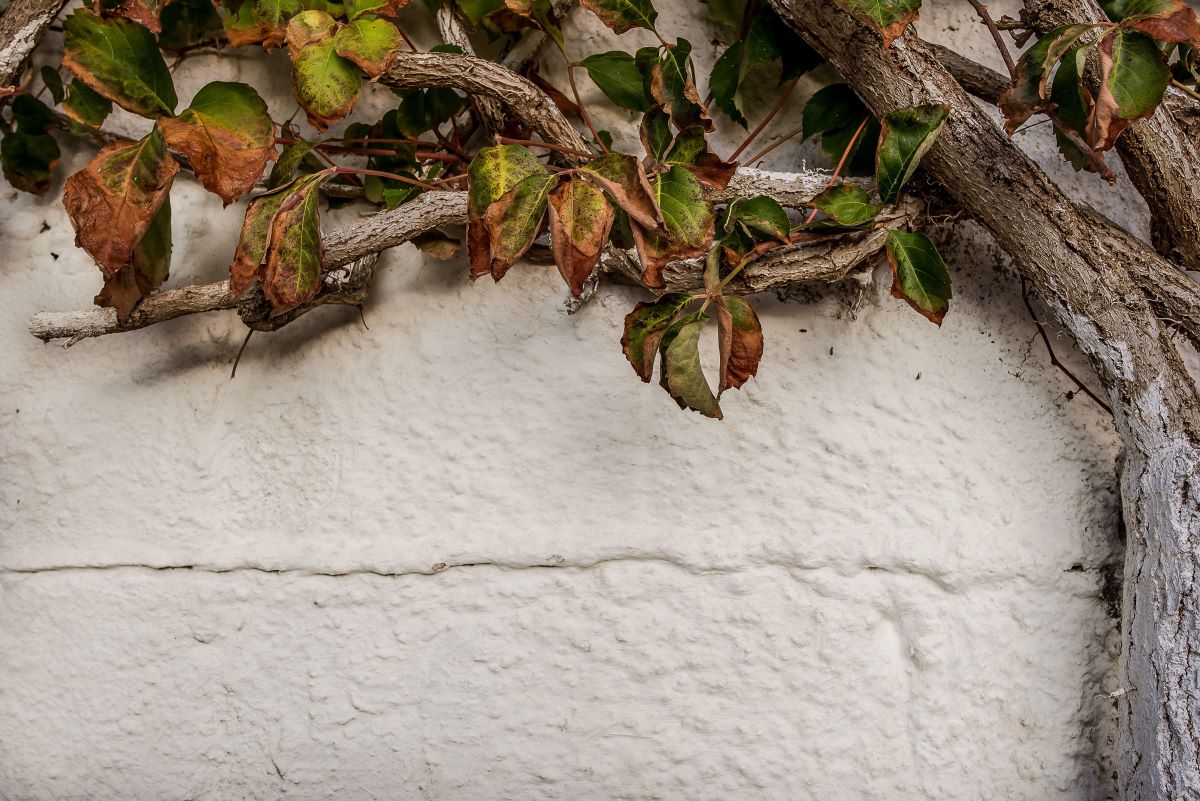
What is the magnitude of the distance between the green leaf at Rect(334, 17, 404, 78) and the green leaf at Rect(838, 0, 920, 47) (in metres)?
0.44

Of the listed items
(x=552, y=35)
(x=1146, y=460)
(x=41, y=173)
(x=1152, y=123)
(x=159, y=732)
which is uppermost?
(x=1152, y=123)

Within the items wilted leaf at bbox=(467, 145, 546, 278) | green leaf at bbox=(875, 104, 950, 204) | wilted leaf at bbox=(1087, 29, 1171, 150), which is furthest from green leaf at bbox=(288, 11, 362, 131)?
wilted leaf at bbox=(1087, 29, 1171, 150)

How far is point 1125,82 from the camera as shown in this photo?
0.82 metres

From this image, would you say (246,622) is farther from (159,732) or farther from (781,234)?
(781,234)

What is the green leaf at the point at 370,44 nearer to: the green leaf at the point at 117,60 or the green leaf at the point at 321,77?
the green leaf at the point at 321,77

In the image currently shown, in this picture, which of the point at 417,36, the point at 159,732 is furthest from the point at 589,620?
the point at 417,36

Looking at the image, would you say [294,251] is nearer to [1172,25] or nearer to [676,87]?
[676,87]

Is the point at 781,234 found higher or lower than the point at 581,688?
higher

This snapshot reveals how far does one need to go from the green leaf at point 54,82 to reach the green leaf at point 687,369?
31.6 inches

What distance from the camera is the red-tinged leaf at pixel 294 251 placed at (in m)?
0.90

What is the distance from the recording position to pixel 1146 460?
92 centimetres

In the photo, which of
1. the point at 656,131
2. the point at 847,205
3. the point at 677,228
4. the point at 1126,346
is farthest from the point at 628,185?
the point at 1126,346

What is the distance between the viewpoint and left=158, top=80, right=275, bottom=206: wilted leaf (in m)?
0.89

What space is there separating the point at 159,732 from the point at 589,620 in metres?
0.49
